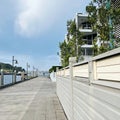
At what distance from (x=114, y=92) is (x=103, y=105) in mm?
539

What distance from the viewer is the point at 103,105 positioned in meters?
3.32

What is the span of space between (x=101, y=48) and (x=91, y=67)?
184 inches

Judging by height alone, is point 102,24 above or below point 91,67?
above

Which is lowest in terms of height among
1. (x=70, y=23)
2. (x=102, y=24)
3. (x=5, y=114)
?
(x=5, y=114)

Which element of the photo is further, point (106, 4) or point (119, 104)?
point (106, 4)

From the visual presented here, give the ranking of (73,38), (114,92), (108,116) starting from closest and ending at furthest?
(114,92)
(108,116)
(73,38)

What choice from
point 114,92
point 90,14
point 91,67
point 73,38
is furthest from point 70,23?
point 114,92

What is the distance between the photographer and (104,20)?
8.71 m

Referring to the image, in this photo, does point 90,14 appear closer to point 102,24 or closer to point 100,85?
point 102,24

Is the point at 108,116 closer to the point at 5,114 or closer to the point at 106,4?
the point at 106,4

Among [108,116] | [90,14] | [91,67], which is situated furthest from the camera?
[90,14]

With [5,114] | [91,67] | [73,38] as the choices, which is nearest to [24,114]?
[5,114]

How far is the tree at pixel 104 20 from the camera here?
8.07 meters

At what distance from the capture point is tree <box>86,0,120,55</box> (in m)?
8.07
